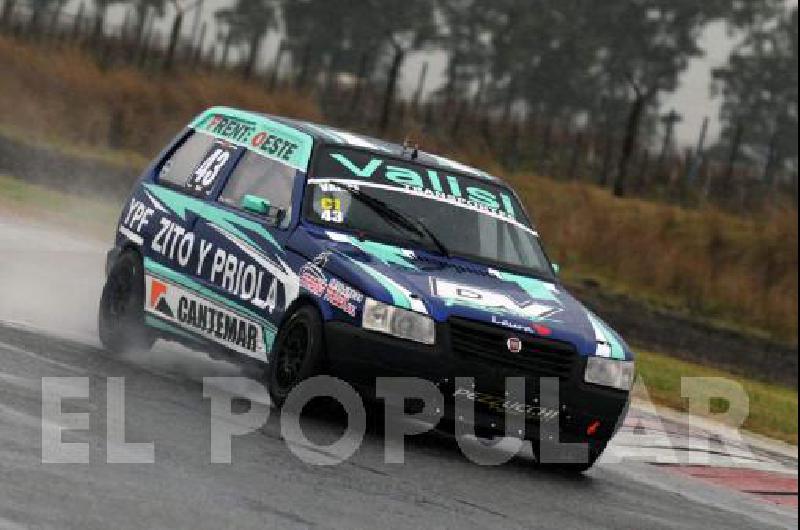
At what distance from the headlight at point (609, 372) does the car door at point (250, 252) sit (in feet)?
5.62

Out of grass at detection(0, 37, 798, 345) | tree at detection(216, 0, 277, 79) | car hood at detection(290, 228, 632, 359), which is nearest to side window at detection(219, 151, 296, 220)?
car hood at detection(290, 228, 632, 359)

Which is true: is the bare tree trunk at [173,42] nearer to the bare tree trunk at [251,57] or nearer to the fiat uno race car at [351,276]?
the bare tree trunk at [251,57]

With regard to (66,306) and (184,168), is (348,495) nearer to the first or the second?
(184,168)

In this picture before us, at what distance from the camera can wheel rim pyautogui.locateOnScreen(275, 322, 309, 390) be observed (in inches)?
395

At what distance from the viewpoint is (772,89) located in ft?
277

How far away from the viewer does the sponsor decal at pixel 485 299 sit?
32.7 feet

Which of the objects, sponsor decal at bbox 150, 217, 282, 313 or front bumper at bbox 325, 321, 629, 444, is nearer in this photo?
front bumper at bbox 325, 321, 629, 444

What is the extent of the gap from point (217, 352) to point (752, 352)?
2082 cm

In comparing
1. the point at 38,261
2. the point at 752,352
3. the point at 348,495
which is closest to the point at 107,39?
the point at 752,352

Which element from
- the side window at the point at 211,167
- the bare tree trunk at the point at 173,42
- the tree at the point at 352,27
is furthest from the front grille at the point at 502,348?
the tree at the point at 352,27

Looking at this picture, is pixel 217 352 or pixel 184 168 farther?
pixel 184 168

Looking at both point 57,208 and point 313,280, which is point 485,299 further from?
point 57,208

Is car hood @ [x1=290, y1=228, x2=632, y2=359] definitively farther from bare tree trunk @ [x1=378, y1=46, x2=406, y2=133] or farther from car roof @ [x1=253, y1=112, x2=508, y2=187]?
bare tree trunk @ [x1=378, y1=46, x2=406, y2=133]

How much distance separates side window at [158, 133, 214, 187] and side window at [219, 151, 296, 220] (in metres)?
0.53
